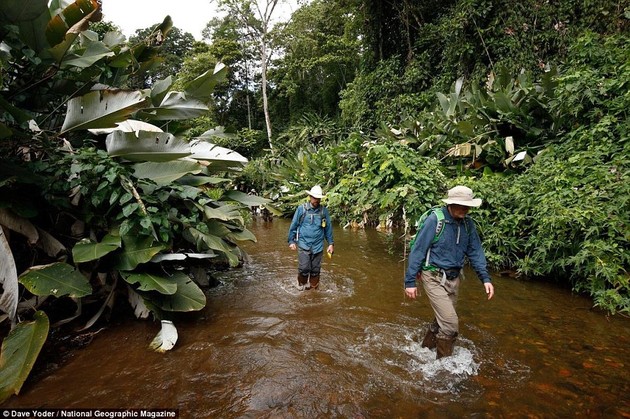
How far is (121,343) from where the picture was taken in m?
3.60

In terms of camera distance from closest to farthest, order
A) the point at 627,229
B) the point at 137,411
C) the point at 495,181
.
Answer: the point at 137,411 → the point at 627,229 → the point at 495,181

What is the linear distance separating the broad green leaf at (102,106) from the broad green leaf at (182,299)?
1.85m

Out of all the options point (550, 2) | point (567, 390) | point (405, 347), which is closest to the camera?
point (567, 390)

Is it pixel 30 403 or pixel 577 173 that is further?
pixel 577 173

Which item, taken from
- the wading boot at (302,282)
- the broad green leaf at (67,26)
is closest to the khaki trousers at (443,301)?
the wading boot at (302,282)

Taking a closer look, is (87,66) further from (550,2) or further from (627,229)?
(550,2)

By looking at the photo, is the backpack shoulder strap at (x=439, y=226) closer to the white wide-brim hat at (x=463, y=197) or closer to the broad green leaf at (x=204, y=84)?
the white wide-brim hat at (x=463, y=197)

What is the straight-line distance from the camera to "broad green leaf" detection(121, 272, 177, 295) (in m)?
3.52

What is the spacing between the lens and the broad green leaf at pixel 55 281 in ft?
10.00

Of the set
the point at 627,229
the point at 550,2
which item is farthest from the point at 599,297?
the point at 550,2

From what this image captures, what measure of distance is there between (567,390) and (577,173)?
366 cm

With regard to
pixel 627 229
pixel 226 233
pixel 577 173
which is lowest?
pixel 226 233

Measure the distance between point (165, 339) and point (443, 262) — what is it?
2.76 metres

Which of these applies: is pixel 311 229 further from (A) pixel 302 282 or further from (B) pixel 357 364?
(B) pixel 357 364
